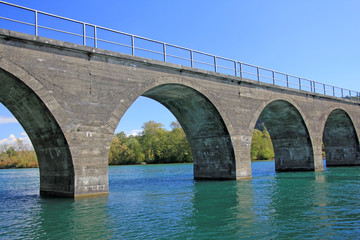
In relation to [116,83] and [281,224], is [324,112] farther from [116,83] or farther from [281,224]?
[281,224]

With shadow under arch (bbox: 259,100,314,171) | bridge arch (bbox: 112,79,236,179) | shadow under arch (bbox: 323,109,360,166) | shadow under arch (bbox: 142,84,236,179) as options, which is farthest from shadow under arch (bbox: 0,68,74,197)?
shadow under arch (bbox: 323,109,360,166)

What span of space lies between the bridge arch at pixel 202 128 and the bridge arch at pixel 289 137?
734cm

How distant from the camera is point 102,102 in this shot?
15672 mm

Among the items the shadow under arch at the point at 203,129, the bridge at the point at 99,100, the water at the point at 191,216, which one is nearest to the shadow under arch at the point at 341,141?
the bridge at the point at 99,100

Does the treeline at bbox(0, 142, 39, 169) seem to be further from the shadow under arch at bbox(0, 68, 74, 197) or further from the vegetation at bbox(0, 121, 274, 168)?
the shadow under arch at bbox(0, 68, 74, 197)

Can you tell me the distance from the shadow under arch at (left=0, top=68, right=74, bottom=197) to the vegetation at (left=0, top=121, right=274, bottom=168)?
56948 mm

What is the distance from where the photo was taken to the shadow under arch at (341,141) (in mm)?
35412

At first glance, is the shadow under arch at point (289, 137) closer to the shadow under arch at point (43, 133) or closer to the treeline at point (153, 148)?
the shadow under arch at point (43, 133)

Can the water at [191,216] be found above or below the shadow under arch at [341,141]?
below

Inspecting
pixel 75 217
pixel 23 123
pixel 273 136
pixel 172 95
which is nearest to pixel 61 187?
pixel 23 123

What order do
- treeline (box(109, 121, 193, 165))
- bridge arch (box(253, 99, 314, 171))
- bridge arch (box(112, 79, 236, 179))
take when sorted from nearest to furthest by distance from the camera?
bridge arch (box(112, 79, 236, 179)) → bridge arch (box(253, 99, 314, 171)) → treeline (box(109, 121, 193, 165))

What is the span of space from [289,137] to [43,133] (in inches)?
839

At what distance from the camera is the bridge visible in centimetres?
1395

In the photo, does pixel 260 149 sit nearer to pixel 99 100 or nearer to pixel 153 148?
pixel 153 148
